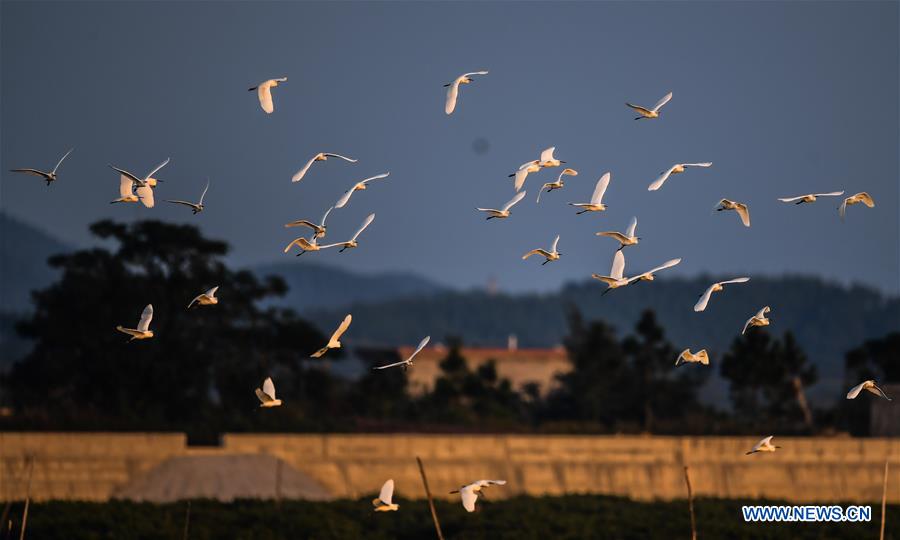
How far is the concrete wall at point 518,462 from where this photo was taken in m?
33.6

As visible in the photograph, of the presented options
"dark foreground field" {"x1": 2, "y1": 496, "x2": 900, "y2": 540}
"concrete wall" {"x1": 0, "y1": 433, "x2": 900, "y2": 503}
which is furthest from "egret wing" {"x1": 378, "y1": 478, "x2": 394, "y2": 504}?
"concrete wall" {"x1": 0, "y1": 433, "x2": 900, "y2": 503}

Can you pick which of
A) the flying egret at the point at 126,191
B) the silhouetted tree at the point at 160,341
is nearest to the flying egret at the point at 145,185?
the flying egret at the point at 126,191

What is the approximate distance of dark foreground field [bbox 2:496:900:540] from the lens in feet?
94.4

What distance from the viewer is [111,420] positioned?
131 feet

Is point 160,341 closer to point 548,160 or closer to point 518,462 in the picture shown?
point 518,462

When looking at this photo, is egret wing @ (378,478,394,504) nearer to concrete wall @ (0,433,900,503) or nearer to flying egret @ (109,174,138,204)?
flying egret @ (109,174,138,204)

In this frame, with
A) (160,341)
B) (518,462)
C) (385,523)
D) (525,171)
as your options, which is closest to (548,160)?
(525,171)

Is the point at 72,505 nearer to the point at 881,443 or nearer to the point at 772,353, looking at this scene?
the point at 881,443

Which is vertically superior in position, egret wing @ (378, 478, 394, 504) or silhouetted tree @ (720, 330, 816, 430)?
silhouetted tree @ (720, 330, 816, 430)

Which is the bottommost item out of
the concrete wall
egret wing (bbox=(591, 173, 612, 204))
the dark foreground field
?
the dark foreground field

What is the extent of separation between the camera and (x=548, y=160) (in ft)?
59.9

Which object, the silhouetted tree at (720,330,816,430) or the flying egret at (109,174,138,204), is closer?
the flying egret at (109,174,138,204)

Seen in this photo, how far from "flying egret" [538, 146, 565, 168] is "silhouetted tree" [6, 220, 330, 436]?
81.1 feet

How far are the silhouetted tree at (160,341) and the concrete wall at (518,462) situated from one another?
273 inches
